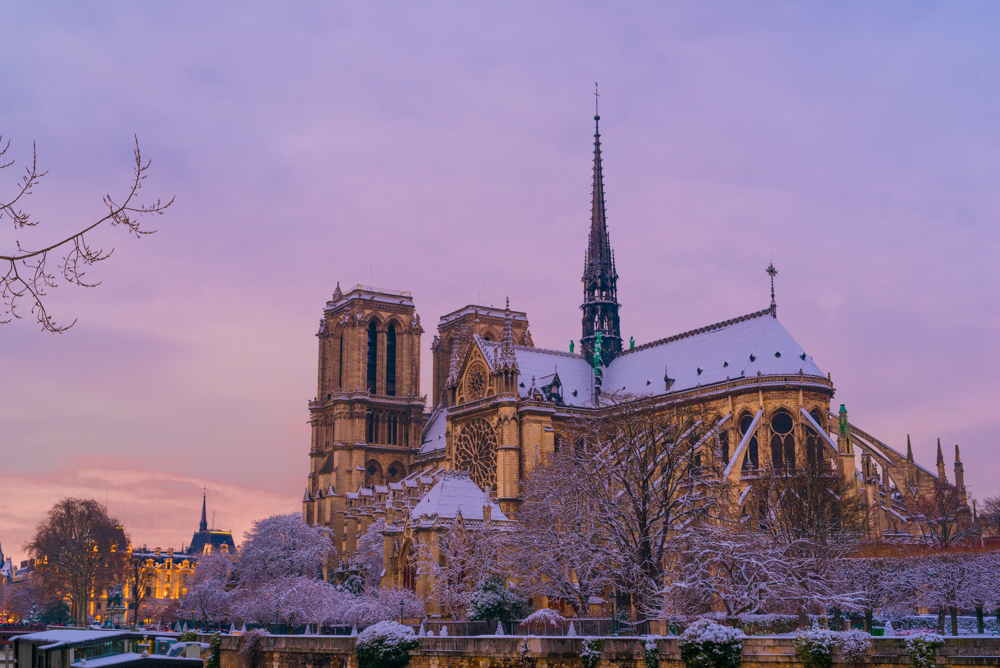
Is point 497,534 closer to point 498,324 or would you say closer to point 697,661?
point 697,661

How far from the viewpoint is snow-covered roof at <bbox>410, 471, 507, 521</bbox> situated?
2437 inches

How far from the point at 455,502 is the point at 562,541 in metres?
16.1

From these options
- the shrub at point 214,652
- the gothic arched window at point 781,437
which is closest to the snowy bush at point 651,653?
the shrub at point 214,652

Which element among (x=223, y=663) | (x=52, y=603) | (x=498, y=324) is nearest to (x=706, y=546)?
(x=223, y=663)

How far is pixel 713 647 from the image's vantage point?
2783 cm

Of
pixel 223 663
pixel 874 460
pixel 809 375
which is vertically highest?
pixel 809 375

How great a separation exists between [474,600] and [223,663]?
40.2 feet

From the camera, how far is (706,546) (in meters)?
41.3

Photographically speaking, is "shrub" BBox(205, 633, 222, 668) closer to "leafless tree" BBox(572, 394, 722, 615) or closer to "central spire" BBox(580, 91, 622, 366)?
"leafless tree" BBox(572, 394, 722, 615)

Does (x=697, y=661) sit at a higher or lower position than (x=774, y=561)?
lower

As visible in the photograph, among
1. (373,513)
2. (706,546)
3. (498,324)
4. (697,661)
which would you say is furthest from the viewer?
(498,324)

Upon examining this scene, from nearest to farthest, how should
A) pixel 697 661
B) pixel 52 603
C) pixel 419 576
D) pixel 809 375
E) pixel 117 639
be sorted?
pixel 697 661
pixel 117 639
pixel 419 576
pixel 809 375
pixel 52 603

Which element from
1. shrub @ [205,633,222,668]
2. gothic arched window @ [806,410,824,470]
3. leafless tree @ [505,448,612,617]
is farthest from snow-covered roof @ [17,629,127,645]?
gothic arched window @ [806,410,824,470]

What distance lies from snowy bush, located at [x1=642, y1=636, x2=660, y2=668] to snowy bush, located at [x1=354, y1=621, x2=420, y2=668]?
900cm
